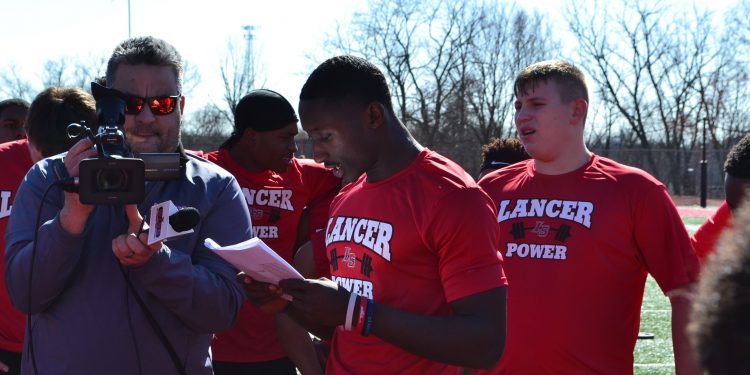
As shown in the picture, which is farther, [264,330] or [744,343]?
[264,330]

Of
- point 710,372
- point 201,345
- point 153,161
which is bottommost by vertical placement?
point 201,345

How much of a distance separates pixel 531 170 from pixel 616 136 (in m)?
44.6

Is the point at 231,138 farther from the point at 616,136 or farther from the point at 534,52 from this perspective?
the point at 616,136

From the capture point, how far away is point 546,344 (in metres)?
3.75

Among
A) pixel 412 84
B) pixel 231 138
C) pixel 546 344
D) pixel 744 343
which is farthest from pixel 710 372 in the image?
pixel 412 84

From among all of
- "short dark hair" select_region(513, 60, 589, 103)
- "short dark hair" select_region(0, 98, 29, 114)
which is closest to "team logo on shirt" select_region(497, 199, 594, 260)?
"short dark hair" select_region(513, 60, 589, 103)

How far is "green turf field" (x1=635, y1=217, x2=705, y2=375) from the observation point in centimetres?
852

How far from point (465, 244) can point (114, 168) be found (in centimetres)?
104

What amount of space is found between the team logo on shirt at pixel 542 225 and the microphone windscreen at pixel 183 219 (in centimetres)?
166

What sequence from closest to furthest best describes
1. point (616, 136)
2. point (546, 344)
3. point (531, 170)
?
point (546, 344)
point (531, 170)
point (616, 136)

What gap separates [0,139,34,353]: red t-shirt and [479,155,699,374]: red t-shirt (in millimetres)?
A: 2459

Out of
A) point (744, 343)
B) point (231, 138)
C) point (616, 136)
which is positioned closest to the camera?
point (744, 343)

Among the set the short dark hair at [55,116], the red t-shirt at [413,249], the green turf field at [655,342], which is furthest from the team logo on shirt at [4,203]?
the green turf field at [655,342]

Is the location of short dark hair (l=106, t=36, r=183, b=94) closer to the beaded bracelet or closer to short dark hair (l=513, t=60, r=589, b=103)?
the beaded bracelet
